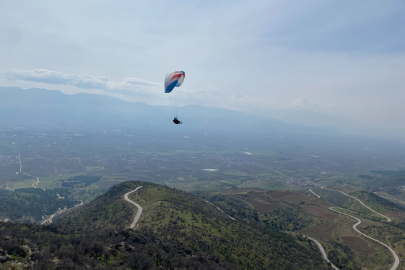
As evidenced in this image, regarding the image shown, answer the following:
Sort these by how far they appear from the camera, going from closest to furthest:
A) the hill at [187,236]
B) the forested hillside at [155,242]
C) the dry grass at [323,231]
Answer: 1. the forested hillside at [155,242]
2. the hill at [187,236]
3. the dry grass at [323,231]

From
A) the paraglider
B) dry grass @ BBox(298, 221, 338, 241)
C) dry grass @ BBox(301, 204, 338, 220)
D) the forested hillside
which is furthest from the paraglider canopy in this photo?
dry grass @ BBox(301, 204, 338, 220)

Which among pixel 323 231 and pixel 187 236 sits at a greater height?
pixel 187 236

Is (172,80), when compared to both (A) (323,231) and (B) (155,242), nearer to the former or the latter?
(B) (155,242)

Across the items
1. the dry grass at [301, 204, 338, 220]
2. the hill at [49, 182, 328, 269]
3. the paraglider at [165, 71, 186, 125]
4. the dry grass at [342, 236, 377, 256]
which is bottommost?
the dry grass at [301, 204, 338, 220]

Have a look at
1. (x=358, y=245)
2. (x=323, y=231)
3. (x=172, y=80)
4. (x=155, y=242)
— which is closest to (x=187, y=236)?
(x=155, y=242)

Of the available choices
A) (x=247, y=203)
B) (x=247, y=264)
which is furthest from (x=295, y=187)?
(x=247, y=264)

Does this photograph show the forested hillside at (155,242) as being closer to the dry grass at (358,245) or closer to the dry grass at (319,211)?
the dry grass at (358,245)

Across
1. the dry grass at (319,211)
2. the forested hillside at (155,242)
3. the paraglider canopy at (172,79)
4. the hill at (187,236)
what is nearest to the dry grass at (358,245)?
the forested hillside at (155,242)

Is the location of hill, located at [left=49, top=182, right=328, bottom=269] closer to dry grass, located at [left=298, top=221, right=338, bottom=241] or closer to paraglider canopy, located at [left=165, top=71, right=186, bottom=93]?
dry grass, located at [left=298, top=221, right=338, bottom=241]

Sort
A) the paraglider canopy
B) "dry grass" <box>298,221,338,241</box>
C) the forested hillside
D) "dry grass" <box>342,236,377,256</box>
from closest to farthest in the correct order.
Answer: the forested hillside < the paraglider canopy < "dry grass" <box>342,236,377,256</box> < "dry grass" <box>298,221,338,241</box>

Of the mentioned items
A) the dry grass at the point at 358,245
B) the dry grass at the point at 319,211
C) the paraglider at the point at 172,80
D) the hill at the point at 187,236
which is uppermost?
the paraglider at the point at 172,80

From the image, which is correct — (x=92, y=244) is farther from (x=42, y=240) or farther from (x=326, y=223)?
(x=326, y=223)
